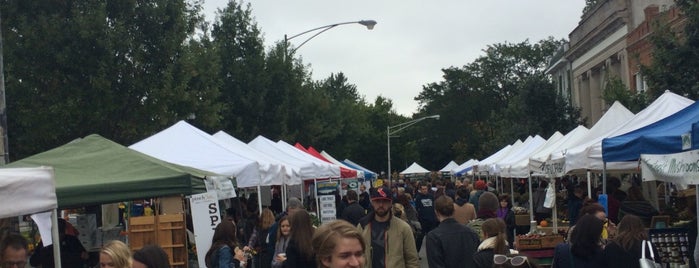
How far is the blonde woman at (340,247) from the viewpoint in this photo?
3924 mm

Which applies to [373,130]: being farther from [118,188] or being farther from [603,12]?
[118,188]

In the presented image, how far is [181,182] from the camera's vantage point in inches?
392

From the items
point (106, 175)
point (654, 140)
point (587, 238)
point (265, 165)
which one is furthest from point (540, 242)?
point (265, 165)

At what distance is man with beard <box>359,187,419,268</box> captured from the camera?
29.8 feet

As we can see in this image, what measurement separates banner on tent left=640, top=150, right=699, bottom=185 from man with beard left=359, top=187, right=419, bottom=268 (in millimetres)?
3027

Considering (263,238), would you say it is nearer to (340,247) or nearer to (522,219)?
(522,219)

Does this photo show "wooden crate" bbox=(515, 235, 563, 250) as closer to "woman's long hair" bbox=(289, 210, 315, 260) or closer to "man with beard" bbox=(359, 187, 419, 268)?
"man with beard" bbox=(359, 187, 419, 268)

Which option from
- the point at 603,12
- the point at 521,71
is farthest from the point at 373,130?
the point at 603,12

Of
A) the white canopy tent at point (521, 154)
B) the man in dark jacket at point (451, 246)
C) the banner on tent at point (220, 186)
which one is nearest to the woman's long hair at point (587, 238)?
the man in dark jacket at point (451, 246)

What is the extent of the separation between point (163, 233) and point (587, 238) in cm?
606

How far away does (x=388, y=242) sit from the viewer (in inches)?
359

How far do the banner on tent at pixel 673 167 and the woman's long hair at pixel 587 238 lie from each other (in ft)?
7.28

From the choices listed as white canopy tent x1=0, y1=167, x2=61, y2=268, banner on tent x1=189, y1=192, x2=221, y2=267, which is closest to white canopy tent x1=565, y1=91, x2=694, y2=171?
banner on tent x1=189, y1=192, x2=221, y2=267

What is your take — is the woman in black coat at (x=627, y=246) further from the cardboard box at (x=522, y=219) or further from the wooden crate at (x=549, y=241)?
the cardboard box at (x=522, y=219)
